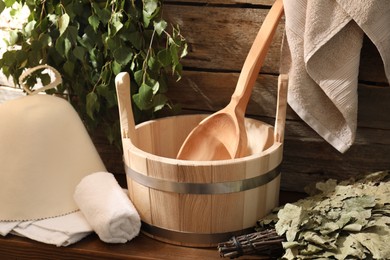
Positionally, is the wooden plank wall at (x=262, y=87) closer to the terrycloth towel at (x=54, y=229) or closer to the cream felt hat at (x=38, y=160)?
the cream felt hat at (x=38, y=160)

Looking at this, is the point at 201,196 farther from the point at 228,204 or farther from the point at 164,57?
the point at 164,57

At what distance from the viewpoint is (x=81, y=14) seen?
1280 mm

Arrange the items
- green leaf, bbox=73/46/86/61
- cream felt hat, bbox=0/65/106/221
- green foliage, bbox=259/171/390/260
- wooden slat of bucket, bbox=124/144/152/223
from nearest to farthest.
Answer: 1. green foliage, bbox=259/171/390/260
2. wooden slat of bucket, bbox=124/144/152/223
3. cream felt hat, bbox=0/65/106/221
4. green leaf, bbox=73/46/86/61

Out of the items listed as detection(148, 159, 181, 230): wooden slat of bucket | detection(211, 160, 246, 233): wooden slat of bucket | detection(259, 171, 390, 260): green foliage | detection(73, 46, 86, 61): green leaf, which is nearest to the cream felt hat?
detection(73, 46, 86, 61): green leaf

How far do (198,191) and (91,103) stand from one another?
434 millimetres

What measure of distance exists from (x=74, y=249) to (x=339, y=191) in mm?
573

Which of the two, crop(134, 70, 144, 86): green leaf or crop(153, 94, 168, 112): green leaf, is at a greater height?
crop(134, 70, 144, 86): green leaf

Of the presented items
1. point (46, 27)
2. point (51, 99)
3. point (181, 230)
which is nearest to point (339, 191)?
point (181, 230)

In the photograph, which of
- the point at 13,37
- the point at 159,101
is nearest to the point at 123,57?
the point at 159,101

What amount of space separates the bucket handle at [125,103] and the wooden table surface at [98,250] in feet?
0.75

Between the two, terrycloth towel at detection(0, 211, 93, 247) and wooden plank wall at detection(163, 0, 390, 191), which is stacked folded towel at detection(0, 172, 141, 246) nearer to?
terrycloth towel at detection(0, 211, 93, 247)

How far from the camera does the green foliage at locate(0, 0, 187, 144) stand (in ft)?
4.05

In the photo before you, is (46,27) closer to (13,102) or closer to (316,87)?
(13,102)

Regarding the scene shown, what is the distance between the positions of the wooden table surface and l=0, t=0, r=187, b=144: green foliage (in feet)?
1.11
